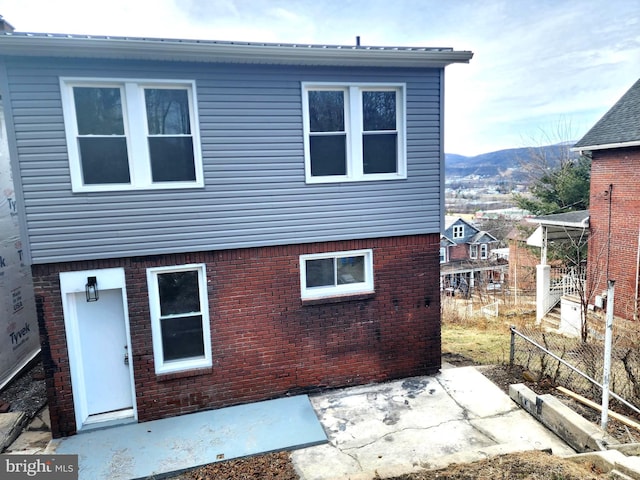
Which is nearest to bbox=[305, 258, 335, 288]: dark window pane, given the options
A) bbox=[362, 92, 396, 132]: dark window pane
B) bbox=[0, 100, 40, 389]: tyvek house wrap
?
bbox=[362, 92, 396, 132]: dark window pane

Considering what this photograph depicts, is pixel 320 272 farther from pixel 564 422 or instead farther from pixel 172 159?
pixel 564 422

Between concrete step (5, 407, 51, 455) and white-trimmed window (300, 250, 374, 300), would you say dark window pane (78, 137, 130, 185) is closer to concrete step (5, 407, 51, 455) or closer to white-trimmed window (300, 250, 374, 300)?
white-trimmed window (300, 250, 374, 300)

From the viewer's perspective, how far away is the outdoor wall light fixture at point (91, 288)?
17.5ft

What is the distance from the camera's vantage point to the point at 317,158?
6.14 m

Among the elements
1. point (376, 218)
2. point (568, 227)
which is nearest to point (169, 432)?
point (376, 218)

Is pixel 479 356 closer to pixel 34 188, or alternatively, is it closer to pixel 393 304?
pixel 393 304

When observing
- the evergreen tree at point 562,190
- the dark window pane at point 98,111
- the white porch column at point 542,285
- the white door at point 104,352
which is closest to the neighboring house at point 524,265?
the evergreen tree at point 562,190

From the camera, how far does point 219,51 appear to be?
5.16 m

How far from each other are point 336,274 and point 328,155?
197cm

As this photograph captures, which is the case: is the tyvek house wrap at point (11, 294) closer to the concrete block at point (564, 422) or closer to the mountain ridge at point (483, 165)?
the concrete block at point (564, 422)

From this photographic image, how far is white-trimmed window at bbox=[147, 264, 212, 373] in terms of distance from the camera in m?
5.71

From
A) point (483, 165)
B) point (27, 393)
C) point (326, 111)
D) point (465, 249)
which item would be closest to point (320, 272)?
point (326, 111)

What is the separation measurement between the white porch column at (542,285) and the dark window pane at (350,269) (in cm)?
1231

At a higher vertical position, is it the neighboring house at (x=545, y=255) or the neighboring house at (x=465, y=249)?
the neighboring house at (x=545, y=255)
